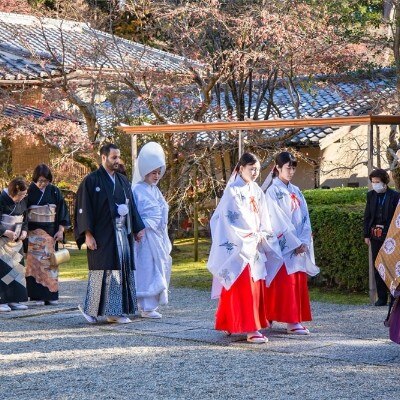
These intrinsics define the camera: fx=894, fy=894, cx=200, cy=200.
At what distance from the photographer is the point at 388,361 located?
285 inches

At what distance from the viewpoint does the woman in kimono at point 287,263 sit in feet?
28.4

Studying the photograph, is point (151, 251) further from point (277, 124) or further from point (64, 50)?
point (64, 50)

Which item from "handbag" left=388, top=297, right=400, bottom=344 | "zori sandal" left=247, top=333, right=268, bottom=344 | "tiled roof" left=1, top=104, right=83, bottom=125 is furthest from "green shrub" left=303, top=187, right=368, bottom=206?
"handbag" left=388, top=297, right=400, bottom=344

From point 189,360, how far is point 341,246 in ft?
16.1

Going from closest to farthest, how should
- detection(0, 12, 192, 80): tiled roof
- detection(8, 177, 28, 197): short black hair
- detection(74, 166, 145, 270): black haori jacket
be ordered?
detection(74, 166, 145, 270): black haori jacket → detection(8, 177, 28, 197): short black hair → detection(0, 12, 192, 80): tiled roof

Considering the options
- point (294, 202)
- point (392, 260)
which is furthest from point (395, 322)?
point (294, 202)

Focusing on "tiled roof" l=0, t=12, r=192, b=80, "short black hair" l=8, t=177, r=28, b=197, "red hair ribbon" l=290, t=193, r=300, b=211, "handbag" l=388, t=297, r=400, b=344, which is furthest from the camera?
"tiled roof" l=0, t=12, r=192, b=80

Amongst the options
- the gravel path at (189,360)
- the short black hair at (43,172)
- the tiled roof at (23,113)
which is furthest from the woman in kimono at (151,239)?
the tiled roof at (23,113)

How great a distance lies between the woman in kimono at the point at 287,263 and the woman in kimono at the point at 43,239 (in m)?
3.39

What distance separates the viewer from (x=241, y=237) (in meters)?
8.38

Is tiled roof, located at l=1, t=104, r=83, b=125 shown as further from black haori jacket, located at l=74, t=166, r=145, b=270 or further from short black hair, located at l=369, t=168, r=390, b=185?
short black hair, located at l=369, t=168, r=390, b=185

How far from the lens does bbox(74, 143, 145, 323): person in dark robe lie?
9.47 meters

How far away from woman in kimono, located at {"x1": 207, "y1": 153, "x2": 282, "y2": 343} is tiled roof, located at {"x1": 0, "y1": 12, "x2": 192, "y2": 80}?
7229 mm

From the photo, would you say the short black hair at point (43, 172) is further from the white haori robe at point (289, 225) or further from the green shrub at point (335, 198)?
the green shrub at point (335, 198)
